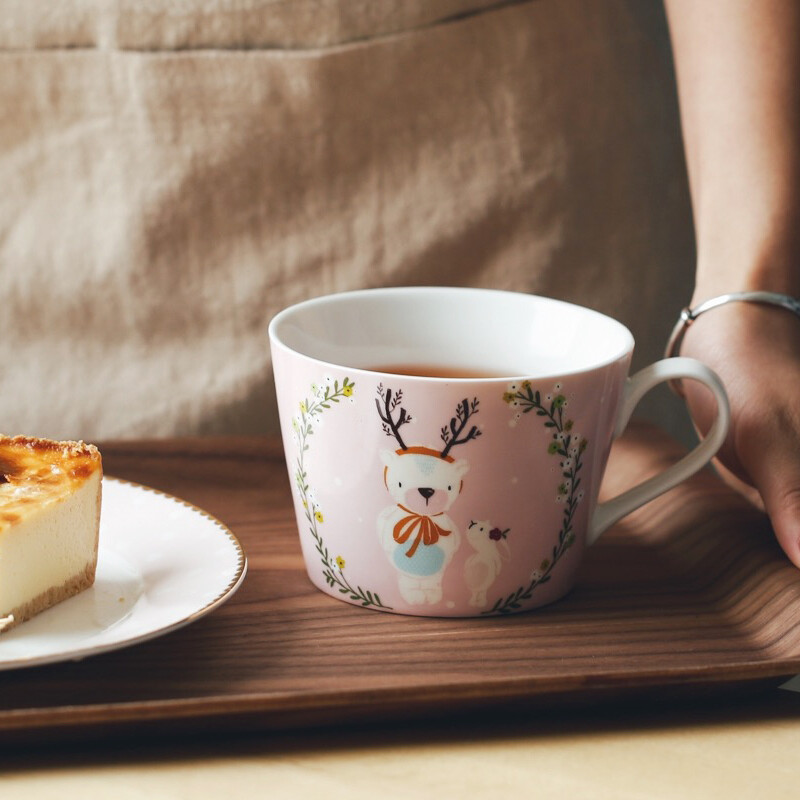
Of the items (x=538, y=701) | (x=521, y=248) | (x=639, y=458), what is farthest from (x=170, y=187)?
(x=538, y=701)

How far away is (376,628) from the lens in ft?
1.36

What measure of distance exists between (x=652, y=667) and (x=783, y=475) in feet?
0.52

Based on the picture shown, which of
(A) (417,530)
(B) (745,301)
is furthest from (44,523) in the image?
(B) (745,301)

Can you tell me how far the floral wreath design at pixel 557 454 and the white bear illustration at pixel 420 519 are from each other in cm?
3

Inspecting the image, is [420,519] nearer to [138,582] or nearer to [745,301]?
[138,582]

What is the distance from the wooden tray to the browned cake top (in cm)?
7

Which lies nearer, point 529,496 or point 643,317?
point 529,496

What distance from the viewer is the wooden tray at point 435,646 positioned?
337mm

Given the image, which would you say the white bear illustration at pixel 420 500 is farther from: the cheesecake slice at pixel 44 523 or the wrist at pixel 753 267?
the wrist at pixel 753 267

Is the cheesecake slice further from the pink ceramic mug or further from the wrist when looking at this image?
the wrist

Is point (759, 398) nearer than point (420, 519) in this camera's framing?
No

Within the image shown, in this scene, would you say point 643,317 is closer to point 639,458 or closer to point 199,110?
point 639,458

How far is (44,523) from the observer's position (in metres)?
0.40

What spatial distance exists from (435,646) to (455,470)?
7 centimetres
